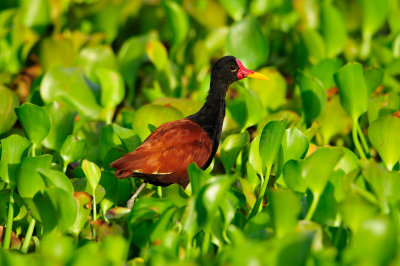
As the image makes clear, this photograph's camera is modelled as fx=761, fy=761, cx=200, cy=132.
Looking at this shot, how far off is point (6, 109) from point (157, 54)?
149cm

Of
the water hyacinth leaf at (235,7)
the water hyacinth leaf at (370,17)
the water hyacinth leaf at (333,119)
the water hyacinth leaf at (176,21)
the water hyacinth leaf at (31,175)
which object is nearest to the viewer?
the water hyacinth leaf at (31,175)

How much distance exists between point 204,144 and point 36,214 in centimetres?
98

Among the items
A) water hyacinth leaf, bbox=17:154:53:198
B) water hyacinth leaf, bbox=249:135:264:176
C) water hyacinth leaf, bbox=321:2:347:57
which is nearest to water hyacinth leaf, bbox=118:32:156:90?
water hyacinth leaf, bbox=321:2:347:57

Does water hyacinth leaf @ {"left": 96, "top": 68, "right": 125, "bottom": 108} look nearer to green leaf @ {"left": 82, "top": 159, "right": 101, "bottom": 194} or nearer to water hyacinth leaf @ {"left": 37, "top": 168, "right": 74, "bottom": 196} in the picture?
green leaf @ {"left": 82, "top": 159, "right": 101, "bottom": 194}

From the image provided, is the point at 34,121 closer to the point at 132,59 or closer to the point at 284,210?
the point at 284,210

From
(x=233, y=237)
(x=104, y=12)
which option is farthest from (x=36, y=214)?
(x=104, y=12)

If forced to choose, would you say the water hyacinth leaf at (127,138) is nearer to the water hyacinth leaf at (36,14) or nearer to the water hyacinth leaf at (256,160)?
the water hyacinth leaf at (256,160)

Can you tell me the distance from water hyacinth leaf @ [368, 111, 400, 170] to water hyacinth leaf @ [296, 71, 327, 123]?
80cm

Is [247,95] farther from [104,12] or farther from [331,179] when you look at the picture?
[104,12]

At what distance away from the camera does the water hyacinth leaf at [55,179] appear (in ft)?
10.9

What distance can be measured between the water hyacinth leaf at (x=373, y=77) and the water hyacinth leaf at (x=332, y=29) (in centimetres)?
129

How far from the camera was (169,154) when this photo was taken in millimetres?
3865

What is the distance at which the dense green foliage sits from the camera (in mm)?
3152

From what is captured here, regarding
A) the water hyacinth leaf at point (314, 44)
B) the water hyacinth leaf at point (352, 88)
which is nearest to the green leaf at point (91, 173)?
the water hyacinth leaf at point (352, 88)
